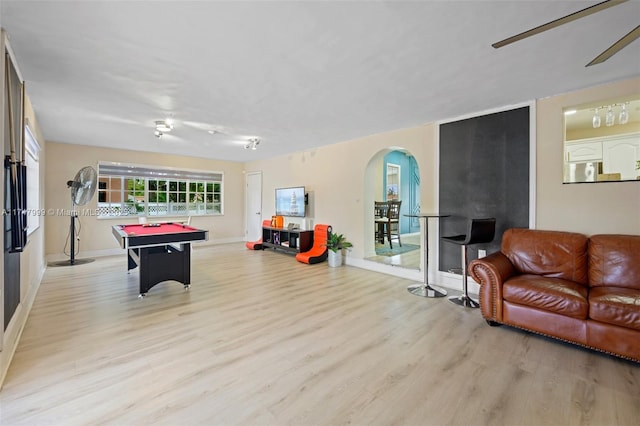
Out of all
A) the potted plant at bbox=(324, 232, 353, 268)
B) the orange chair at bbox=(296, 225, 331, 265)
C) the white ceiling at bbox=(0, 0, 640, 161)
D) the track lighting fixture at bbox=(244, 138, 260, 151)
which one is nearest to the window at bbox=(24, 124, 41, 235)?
the white ceiling at bbox=(0, 0, 640, 161)

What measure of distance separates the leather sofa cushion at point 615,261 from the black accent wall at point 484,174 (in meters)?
0.73

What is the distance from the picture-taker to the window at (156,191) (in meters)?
6.30

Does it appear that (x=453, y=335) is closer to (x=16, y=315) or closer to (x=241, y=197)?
(x=16, y=315)

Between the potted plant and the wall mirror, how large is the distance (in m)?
3.29

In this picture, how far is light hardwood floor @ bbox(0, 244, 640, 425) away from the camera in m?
1.59

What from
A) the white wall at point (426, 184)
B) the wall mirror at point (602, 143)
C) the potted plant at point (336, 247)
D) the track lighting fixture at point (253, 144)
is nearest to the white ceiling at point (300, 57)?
the white wall at point (426, 184)

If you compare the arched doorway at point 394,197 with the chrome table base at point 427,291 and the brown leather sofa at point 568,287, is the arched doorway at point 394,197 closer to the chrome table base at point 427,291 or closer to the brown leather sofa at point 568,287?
the chrome table base at point 427,291

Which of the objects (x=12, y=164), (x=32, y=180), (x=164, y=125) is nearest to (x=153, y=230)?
(x=164, y=125)

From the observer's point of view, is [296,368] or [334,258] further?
[334,258]

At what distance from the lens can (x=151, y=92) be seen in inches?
121

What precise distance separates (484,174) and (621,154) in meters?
1.51

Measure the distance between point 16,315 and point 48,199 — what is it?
4.16 metres

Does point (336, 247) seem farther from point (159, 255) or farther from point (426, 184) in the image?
point (159, 255)

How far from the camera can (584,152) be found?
3.74m
